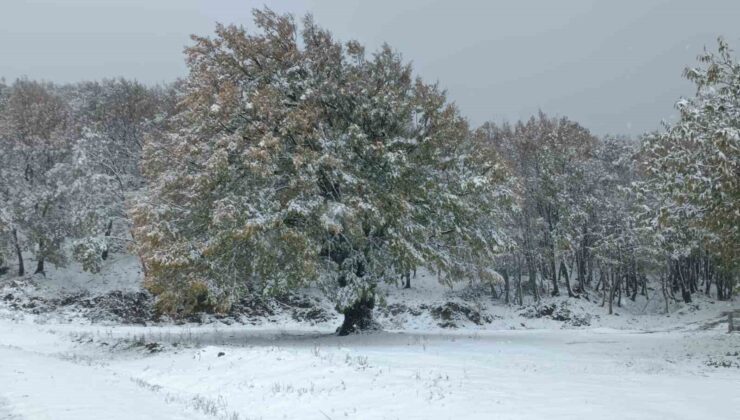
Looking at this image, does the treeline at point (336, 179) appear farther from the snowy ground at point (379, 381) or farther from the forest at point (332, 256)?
the snowy ground at point (379, 381)

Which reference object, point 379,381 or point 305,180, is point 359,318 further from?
point 379,381

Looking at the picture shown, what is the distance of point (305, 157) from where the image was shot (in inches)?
746

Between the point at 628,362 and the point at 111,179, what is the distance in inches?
1590

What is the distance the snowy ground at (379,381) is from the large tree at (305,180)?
300 cm

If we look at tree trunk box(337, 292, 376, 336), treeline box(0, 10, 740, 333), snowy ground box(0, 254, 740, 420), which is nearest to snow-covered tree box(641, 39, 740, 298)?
treeline box(0, 10, 740, 333)

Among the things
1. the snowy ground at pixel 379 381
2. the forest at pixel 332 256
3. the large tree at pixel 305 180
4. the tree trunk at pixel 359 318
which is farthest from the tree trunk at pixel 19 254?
the tree trunk at pixel 359 318

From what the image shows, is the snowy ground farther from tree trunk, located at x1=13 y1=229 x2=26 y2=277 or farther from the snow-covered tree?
tree trunk, located at x1=13 y1=229 x2=26 y2=277

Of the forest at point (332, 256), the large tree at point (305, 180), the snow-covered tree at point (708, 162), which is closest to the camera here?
the forest at point (332, 256)

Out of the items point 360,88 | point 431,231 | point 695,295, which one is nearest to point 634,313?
point 695,295

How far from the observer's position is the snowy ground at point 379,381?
9.66 metres

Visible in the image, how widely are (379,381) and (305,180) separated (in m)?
9.06

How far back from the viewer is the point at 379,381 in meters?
11.7

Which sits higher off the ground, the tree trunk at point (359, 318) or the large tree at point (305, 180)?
the large tree at point (305, 180)

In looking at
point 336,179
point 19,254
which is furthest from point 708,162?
point 19,254
